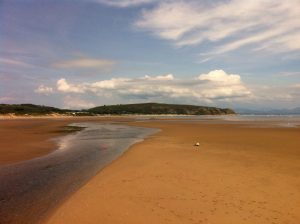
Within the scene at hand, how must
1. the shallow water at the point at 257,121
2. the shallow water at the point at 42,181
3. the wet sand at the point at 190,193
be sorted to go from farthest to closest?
the shallow water at the point at 257,121 → the shallow water at the point at 42,181 → the wet sand at the point at 190,193

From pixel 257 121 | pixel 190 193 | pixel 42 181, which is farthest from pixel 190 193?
pixel 257 121

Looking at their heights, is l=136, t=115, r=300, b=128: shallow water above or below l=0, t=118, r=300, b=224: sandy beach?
above

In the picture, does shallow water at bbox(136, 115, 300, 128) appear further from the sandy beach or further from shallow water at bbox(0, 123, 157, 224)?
shallow water at bbox(0, 123, 157, 224)

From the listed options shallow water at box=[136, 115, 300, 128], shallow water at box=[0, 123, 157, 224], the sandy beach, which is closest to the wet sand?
the sandy beach

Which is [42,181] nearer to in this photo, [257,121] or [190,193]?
[190,193]

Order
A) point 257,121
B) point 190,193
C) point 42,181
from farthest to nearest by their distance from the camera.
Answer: point 257,121
point 42,181
point 190,193

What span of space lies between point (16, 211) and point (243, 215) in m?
6.14

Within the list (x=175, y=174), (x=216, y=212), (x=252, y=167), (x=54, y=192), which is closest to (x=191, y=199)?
(x=216, y=212)

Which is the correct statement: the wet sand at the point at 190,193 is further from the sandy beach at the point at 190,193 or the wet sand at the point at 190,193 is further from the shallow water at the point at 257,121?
the shallow water at the point at 257,121

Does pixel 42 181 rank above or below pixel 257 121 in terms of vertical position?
below

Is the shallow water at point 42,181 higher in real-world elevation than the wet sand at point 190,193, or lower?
lower

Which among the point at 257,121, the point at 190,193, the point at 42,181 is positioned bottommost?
the point at 42,181

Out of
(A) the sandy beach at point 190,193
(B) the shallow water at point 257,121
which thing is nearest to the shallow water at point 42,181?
(A) the sandy beach at point 190,193

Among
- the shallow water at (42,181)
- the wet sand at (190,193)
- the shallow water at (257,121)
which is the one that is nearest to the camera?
the wet sand at (190,193)
